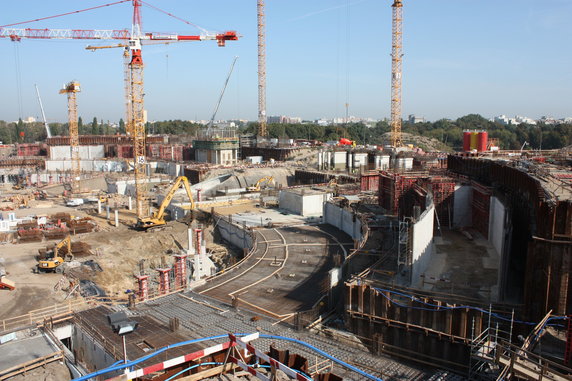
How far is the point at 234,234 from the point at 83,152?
220ft

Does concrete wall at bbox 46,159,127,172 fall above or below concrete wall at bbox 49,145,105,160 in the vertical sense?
below

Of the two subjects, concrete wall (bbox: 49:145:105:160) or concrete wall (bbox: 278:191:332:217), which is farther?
concrete wall (bbox: 49:145:105:160)

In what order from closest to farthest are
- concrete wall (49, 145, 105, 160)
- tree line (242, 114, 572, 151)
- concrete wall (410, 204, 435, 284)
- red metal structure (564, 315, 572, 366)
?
red metal structure (564, 315, 572, 366), concrete wall (410, 204, 435, 284), concrete wall (49, 145, 105, 160), tree line (242, 114, 572, 151)

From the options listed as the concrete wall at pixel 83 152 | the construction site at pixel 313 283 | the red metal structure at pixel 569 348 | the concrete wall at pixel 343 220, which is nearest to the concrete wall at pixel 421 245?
the construction site at pixel 313 283

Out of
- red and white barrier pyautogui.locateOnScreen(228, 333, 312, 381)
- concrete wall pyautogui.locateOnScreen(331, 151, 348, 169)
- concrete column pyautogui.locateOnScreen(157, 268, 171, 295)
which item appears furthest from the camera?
concrete wall pyautogui.locateOnScreen(331, 151, 348, 169)

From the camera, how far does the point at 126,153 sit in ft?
288

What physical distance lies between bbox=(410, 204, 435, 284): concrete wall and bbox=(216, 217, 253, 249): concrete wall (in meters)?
13.0

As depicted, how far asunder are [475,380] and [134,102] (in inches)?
1530

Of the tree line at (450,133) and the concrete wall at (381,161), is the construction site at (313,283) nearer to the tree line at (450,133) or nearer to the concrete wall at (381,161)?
the concrete wall at (381,161)

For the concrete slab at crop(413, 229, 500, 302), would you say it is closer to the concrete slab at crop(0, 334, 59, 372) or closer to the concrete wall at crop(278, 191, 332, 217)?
the concrete slab at crop(0, 334, 59, 372)

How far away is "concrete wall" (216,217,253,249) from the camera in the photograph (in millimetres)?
30422

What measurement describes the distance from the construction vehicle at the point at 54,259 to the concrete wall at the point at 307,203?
53.9 feet

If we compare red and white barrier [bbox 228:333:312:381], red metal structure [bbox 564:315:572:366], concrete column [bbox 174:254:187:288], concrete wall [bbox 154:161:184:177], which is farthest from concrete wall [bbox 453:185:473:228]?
concrete wall [bbox 154:161:184:177]

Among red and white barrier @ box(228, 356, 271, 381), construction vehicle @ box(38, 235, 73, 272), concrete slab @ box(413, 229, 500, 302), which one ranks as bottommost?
construction vehicle @ box(38, 235, 73, 272)
